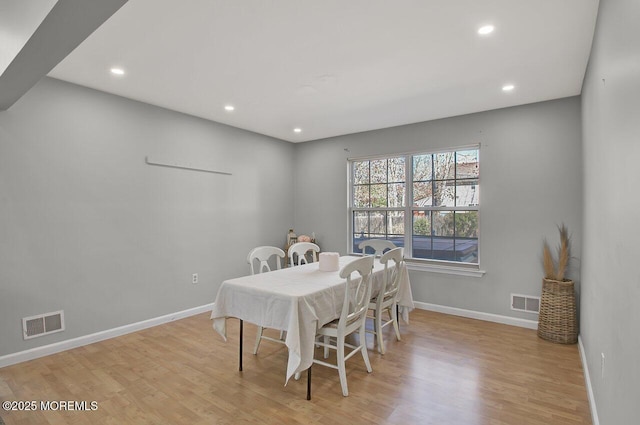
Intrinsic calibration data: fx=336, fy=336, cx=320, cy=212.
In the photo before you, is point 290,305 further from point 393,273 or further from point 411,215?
point 411,215

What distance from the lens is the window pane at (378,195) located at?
16.6 ft

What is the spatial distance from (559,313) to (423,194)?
2.07 m

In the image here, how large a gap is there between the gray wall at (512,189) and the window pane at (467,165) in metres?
0.11

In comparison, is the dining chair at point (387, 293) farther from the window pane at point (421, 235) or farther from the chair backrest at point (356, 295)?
the window pane at point (421, 235)

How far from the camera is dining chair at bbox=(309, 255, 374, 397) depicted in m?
2.46

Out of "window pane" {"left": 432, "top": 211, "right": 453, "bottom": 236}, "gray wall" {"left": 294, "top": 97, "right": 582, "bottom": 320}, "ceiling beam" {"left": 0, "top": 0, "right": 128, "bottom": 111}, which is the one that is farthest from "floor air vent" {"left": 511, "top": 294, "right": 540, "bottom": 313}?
"ceiling beam" {"left": 0, "top": 0, "right": 128, "bottom": 111}

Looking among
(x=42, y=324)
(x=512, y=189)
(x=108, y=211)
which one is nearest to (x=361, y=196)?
(x=512, y=189)

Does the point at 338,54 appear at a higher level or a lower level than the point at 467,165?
higher

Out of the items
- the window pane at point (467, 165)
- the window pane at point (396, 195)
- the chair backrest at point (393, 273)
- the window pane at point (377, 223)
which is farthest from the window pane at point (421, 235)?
the chair backrest at point (393, 273)

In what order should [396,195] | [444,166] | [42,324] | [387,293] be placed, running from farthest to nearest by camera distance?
1. [396,195]
2. [444,166]
3. [387,293]
4. [42,324]

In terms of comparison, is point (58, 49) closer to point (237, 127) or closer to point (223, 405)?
point (223, 405)

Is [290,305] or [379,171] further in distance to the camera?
[379,171]

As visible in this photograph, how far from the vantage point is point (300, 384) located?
2613 mm

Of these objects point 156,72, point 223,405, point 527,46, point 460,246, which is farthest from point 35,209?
point 460,246
